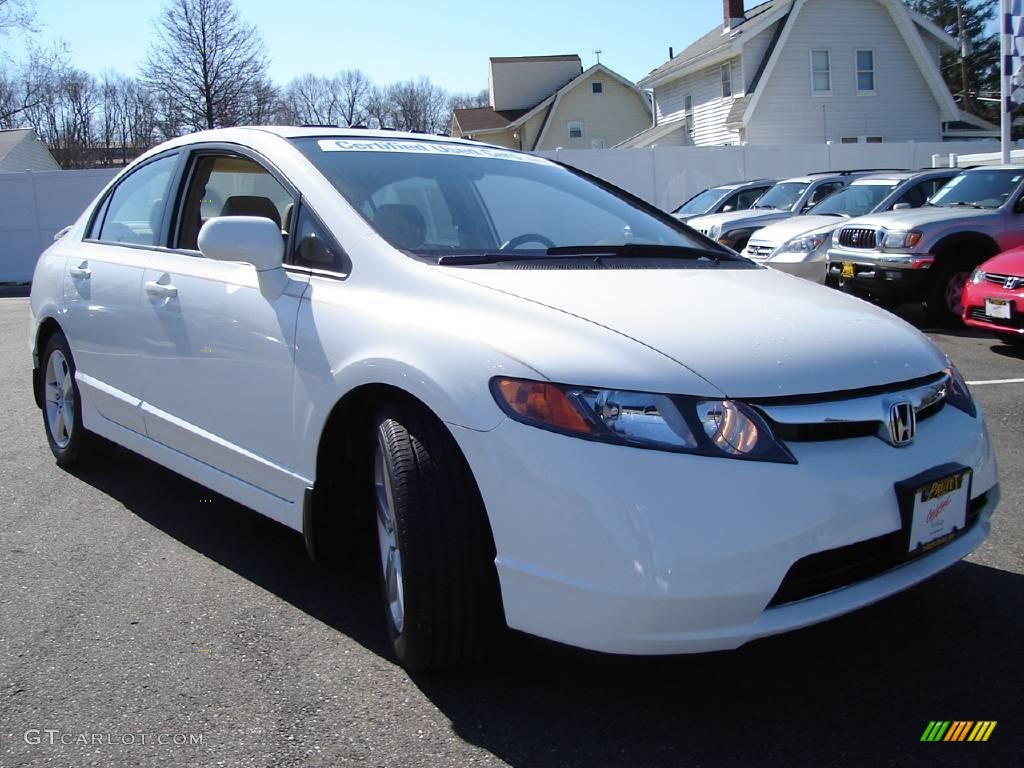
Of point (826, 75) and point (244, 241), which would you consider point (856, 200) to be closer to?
point (244, 241)

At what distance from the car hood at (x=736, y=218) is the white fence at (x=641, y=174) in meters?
6.93

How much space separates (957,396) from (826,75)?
3050cm

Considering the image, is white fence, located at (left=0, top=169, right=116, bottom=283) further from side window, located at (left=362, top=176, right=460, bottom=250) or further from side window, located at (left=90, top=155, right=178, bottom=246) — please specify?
side window, located at (left=362, top=176, right=460, bottom=250)

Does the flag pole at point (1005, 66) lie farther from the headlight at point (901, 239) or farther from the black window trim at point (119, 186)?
the black window trim at point (119, 186)

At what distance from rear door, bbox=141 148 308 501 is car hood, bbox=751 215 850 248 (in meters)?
9.00

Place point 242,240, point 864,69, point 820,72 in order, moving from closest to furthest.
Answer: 1. point 242,240
2. point 820,72
3. point 864,69

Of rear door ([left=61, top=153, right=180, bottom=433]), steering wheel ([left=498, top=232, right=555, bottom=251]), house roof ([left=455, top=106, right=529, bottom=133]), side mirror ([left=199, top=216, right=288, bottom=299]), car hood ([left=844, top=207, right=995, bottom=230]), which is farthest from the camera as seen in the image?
house roof ([left=455, top=106, right=529, bottom=133])

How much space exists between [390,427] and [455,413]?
0.29 meters

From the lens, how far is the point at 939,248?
9.70 m

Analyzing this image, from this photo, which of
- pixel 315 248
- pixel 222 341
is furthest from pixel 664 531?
pixel 222 341

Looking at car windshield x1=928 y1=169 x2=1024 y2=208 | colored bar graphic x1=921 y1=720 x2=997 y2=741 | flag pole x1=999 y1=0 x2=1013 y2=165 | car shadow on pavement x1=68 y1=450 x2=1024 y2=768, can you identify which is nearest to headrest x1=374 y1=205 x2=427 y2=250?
car shadow on pavement x1=68 y1=450 x2=1024 y2=768

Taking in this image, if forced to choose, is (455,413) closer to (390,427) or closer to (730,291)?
(390,427)

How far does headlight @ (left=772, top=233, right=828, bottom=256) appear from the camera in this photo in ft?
37.2
